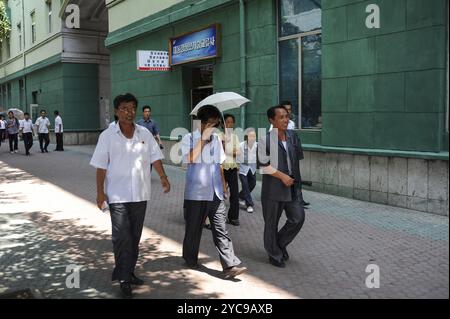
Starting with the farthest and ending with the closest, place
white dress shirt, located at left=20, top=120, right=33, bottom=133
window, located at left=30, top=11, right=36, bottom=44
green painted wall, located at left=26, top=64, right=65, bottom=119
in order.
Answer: window, located at left=30, top=11, right=36, bottom=44 < green painted wall, located at left=26, top=64, right=65, bottom=119 < white dress shirt, located at left=20, top=120, right=33, bottom=133

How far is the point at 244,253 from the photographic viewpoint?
5.77 meters

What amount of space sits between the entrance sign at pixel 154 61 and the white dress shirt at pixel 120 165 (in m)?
10.1

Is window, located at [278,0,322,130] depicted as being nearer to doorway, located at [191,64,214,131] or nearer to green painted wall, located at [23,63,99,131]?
doorway, located at [191,64,214,131]

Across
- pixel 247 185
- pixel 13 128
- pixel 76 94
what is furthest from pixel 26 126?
pixel 247 185

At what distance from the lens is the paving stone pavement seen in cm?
454

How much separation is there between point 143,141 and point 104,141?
37 centimetres

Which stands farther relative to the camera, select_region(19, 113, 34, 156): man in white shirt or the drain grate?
select_region(19, 113, 34, 156): man in white shirt

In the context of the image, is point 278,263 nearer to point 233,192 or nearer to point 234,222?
point 234,222

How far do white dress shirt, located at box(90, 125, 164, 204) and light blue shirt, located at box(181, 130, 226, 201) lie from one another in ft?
2.04

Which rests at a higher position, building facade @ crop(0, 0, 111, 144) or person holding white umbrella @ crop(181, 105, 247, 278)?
building facade @ crop(0, 0, 111, 144)

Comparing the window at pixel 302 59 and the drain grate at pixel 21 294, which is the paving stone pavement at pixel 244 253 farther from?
the window at pixel 302 59

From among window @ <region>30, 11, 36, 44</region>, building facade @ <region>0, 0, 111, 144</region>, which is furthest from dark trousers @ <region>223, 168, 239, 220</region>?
window @ <region>30, 11, 36, 44</region>

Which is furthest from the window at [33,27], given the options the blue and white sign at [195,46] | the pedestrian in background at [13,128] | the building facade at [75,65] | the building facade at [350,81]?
the building facade at [350,81]

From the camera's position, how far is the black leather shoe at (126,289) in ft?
14.4
